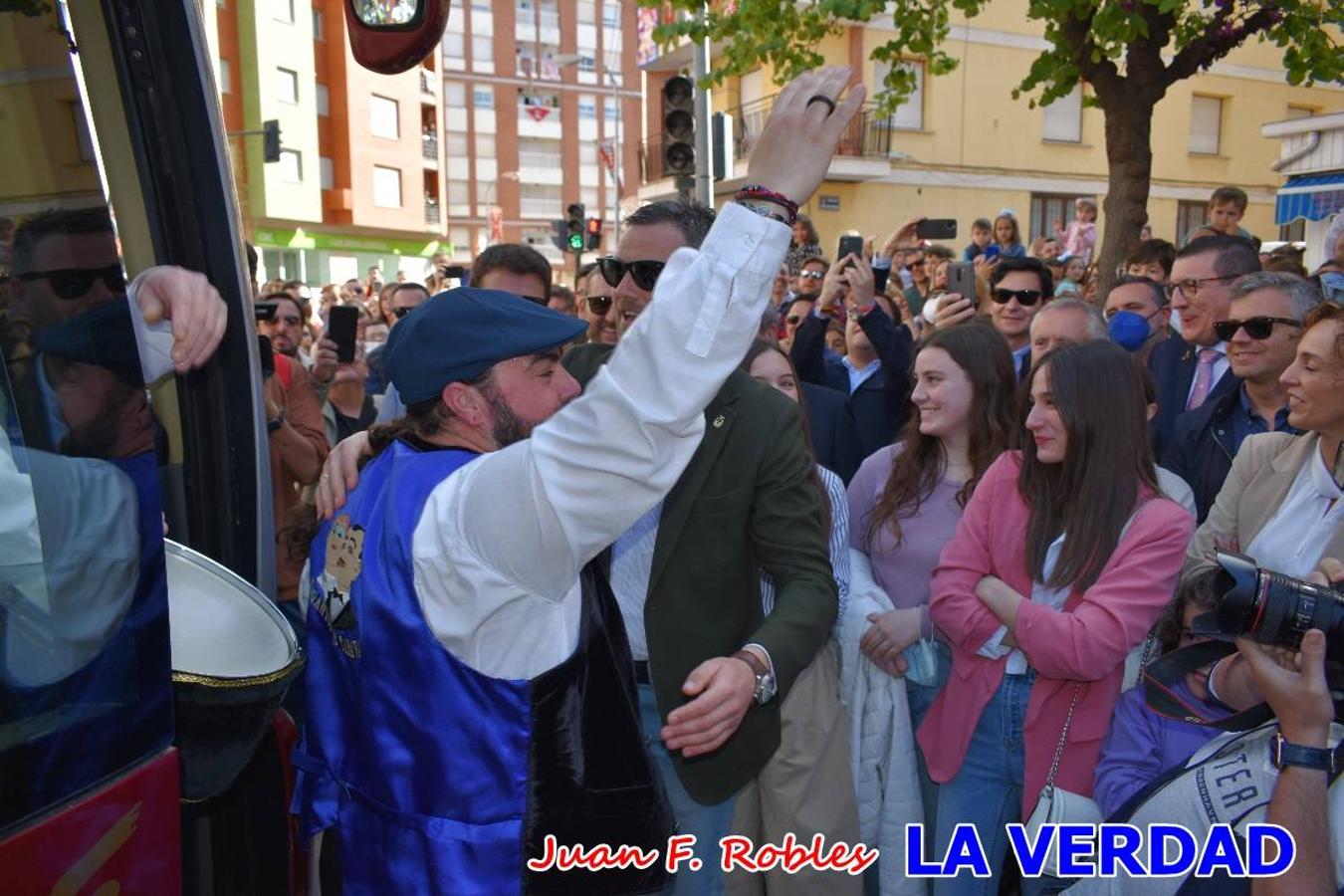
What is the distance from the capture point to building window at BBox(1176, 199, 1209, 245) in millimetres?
24438

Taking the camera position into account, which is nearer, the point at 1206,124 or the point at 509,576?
the point at 509,576

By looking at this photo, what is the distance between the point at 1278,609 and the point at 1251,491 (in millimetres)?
1109

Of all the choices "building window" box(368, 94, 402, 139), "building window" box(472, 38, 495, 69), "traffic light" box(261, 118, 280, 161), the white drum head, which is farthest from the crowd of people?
"building window" box(472, 38, 495, 69)

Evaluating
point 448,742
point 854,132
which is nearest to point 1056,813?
point 448,742

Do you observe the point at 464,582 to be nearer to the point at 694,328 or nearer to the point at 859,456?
the point at 694,328

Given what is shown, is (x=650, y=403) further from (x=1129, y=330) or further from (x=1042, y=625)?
(x=1129, y=330)

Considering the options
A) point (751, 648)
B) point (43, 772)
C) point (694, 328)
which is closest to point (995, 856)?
point (751, 648)

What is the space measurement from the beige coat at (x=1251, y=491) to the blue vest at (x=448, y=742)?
1807 millimetres

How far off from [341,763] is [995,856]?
212cm

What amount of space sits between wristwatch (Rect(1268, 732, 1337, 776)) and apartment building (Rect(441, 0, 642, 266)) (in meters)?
59.2

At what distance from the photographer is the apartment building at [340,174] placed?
31359 mm

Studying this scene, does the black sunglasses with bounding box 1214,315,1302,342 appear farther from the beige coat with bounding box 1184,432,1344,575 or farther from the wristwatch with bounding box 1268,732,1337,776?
the wristwatch with bounding box 1268,732,1337,776

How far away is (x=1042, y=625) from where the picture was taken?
280cm

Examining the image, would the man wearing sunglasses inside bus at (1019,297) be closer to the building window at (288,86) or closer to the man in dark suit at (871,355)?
the man in dark suit at (871,355)
